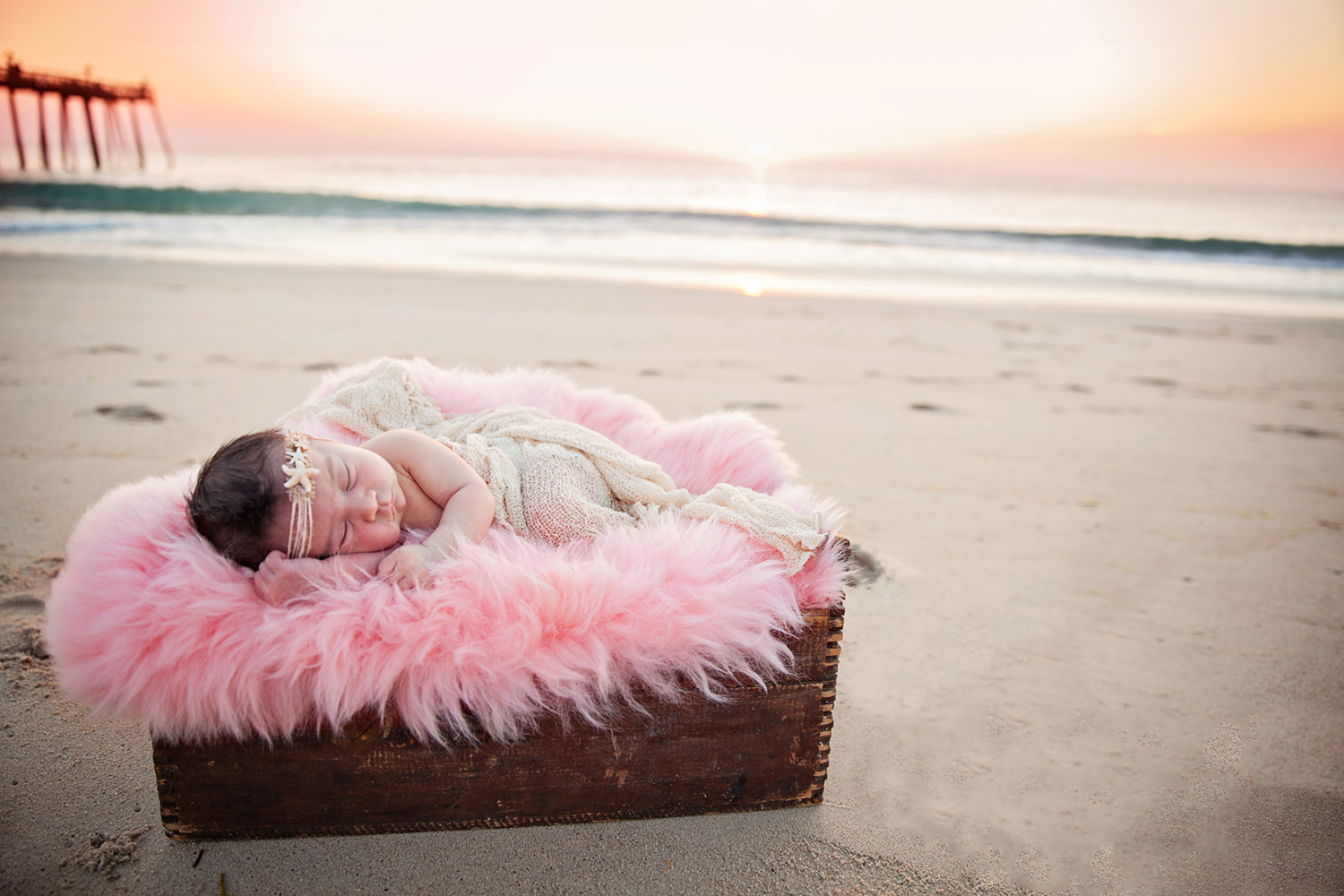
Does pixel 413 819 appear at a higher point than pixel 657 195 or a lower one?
lower

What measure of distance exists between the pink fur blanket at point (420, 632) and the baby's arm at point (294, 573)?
0.09ft

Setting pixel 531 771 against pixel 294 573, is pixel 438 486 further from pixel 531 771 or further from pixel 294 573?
pixel 531 771

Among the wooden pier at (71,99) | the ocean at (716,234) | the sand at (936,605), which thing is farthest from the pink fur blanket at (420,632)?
the wooden pier at (71,99)

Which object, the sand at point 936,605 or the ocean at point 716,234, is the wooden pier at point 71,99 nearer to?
the ocean at point 716,234

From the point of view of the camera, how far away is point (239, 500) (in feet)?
4.81

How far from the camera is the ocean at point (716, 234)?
846 centimetres

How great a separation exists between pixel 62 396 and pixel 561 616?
3312mm

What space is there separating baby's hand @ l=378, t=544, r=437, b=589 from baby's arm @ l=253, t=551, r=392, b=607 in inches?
1.7

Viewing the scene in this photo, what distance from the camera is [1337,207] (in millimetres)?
18938

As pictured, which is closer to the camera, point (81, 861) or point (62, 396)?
point (81, 861)

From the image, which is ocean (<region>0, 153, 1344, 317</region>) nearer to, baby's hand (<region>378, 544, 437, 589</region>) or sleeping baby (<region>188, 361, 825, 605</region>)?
sleeping baby (<region>188, 361, 825, 605</region>)

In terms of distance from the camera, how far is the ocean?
8.46 m

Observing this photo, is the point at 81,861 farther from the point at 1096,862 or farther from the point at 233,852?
the point at 1096,862

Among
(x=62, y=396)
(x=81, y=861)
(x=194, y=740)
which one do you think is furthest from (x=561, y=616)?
(x=62, y=396)
